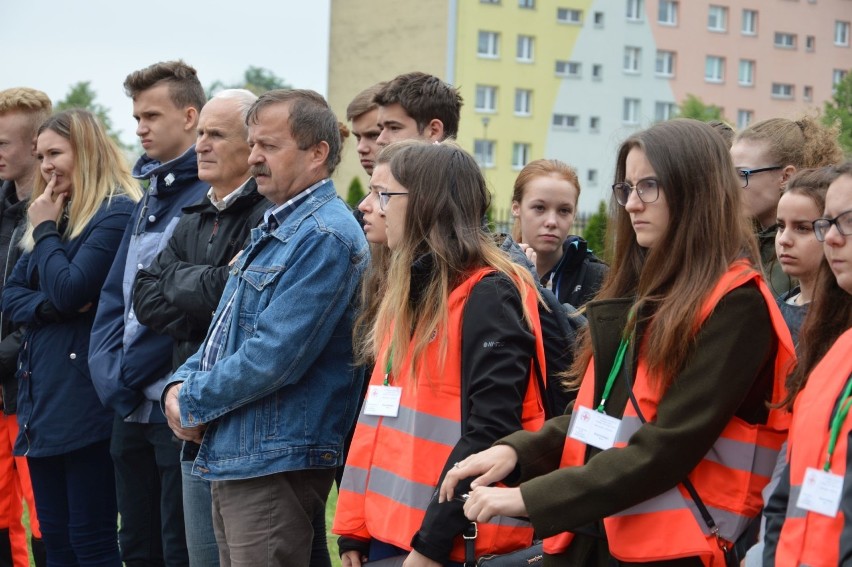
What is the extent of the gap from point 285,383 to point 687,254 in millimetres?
1657

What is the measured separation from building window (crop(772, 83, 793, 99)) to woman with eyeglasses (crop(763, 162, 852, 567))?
209 feet

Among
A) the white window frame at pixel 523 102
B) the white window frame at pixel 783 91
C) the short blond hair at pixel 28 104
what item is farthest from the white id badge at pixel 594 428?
the white window frame at pixel 783 91

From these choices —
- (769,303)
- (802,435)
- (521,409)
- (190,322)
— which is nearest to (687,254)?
(769,303)

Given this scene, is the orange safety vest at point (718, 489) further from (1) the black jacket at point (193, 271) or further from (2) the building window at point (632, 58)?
(2) the building window at point (632, 58)

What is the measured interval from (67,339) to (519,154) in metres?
51.5

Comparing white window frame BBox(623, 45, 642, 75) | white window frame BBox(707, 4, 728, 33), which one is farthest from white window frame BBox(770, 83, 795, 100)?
white window frame BBox(623, 45, 642, 75)

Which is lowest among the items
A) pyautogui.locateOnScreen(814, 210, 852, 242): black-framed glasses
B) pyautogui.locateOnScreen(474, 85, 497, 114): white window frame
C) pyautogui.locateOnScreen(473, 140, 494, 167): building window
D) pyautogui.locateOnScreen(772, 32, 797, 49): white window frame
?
pyautogui.locateOnScreen(814, 210, 852, 242): black-framed glasses

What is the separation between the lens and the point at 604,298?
318cm

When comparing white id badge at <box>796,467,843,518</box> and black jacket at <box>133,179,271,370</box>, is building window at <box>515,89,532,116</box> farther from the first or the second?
white id badge at <box>796,467,843,518</box>

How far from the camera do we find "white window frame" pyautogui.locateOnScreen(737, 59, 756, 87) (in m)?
62.3

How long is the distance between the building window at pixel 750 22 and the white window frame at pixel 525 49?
13731 millimetres

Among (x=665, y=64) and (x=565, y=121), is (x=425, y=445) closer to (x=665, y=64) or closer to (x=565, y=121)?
(x=565, y=121)

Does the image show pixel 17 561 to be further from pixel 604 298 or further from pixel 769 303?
pixel 769 303

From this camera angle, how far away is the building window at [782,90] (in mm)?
63156
